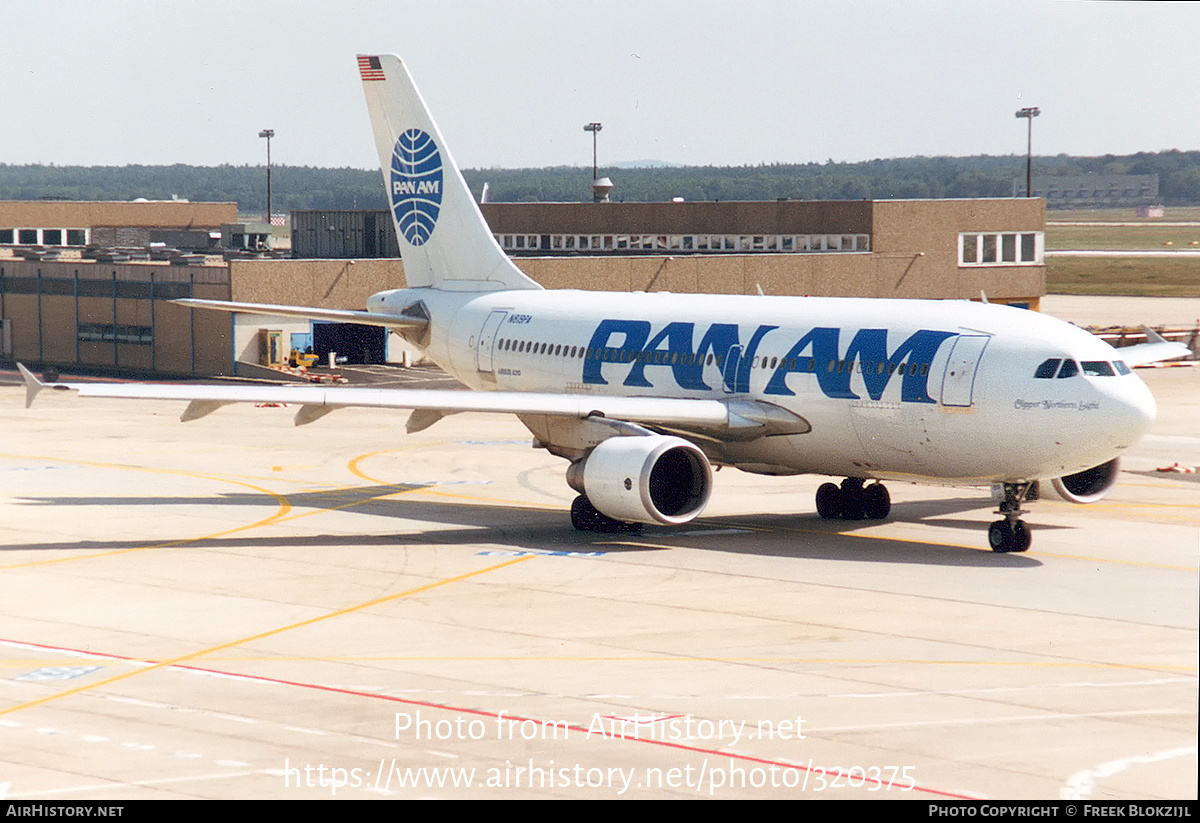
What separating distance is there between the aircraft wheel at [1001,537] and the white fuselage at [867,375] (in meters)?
0.98

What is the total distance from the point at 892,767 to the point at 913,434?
14468 mm

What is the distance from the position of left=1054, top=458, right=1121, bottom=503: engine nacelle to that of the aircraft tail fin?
15.4 m

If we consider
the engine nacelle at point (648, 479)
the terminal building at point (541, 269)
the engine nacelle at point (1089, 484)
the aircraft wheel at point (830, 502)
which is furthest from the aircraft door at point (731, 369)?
the terminal building at point (541, 269)

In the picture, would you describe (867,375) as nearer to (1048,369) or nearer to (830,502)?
(1048,369)

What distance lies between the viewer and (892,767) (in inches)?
663

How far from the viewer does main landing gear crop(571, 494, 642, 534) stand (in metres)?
33.2

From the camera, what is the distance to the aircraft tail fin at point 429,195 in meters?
42.4

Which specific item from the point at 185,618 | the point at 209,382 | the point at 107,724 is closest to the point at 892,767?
the point at 107,724

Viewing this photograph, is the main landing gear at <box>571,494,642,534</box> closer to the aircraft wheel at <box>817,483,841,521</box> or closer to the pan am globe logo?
the aircraft wheel at <box>817,483,841,521</box>

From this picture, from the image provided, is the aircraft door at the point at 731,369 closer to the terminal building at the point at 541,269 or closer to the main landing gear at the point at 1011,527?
the main landing gear at the point at 1011,527

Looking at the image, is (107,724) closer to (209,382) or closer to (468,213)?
(468,213)

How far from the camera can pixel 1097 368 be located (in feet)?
95.3

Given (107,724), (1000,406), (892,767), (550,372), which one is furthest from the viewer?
(550,372)

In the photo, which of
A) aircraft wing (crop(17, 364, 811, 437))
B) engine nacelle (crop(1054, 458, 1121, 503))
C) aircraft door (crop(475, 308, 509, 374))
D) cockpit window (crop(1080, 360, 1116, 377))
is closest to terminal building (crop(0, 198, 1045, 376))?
aircraft door (crop(475, 308, 509, 374))
